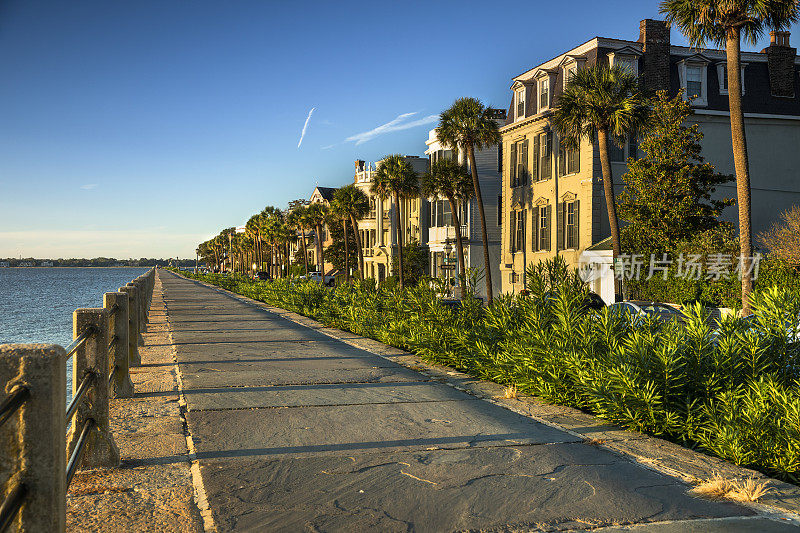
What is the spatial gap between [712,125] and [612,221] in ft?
37.6

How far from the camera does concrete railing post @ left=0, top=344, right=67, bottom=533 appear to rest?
2.86m

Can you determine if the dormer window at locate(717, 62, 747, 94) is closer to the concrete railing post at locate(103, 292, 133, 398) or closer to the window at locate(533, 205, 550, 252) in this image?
the window at locate(533, 205, 550, 252)

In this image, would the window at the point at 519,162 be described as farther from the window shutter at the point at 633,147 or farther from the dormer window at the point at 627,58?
the dormer window at the point at 627,58

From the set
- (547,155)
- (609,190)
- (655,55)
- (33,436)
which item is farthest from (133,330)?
(655,55)

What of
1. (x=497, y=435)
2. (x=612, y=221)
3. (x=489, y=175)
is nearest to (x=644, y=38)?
(x=612, y=221)

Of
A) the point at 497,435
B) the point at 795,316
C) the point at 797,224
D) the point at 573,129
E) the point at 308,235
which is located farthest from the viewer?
the point at 308,235

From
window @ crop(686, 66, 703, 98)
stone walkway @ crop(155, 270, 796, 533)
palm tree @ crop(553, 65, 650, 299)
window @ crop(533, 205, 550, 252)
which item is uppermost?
window @ crop(686, 66, 703, 98)

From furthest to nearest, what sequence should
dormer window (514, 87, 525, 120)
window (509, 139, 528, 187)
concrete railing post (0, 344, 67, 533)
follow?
dormer window (514, 87, 525, 120) → window (509, 139, 528, 187) → concrete railing post (0, 344, 67, 533)

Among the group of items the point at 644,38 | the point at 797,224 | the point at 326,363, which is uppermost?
the point at 644,38

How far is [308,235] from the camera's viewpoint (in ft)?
327

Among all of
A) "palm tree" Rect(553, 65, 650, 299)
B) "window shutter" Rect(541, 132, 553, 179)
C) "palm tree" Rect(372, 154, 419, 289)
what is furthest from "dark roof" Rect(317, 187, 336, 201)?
"palm tree" Rect(553, 65, 650, 299)

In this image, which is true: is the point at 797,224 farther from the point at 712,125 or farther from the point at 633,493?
the point at 633,493

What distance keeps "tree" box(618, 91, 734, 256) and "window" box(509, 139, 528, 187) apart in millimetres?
10884

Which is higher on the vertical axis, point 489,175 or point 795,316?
point 489,175
